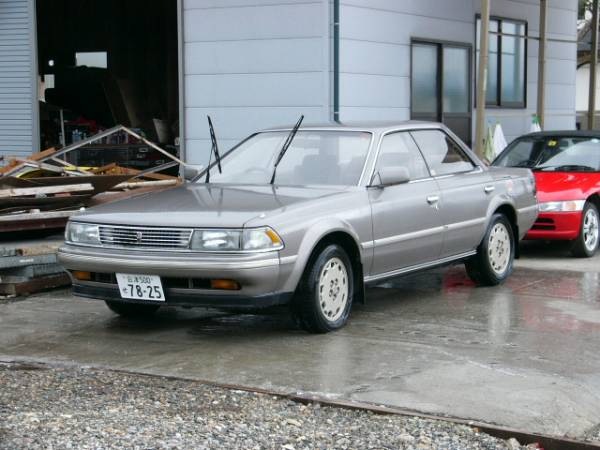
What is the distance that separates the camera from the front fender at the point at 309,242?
21.7 feet

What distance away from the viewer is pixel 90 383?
5777 mm

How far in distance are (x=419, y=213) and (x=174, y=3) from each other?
1223 centimetres

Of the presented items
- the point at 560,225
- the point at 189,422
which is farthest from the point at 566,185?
the point at 189,422

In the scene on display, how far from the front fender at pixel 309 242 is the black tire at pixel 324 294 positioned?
3.5 inches

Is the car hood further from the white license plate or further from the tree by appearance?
the tree

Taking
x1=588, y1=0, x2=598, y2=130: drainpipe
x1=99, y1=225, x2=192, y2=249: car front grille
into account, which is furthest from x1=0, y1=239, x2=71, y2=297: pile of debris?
x1=588, y1=0, x2=598, y2=130: drainpipe

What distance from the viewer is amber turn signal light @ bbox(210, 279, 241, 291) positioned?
21.3ft

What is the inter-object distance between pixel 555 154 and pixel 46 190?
588 centimetres

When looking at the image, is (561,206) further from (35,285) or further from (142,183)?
(35,285)

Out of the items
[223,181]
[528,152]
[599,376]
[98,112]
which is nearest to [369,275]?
[223,181]

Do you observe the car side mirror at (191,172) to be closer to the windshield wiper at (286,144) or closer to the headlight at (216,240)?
the windshield wiper at (286,144)

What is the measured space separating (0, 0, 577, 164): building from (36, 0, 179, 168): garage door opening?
55 mm

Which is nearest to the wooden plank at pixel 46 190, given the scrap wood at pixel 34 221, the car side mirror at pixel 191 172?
the scrap wood at pixel 34 221

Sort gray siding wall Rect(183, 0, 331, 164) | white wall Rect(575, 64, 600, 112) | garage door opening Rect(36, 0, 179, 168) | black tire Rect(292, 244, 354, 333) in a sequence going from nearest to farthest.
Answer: black tire Rect(292, 244, 354, 333), gray siding wall Rect(183, 0, 331, 164), garage door opening Rect(36, 0, 179, 168), white wall Rect(575, 64, 600, 112)
